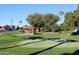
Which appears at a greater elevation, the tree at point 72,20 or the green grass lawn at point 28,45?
the tree at point 72,20

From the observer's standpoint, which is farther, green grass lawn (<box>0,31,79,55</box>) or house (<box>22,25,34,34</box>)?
house (<box>22,25,34,34</box>)

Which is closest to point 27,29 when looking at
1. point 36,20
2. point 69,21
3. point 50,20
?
point 36,20

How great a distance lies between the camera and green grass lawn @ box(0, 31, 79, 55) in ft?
15.6

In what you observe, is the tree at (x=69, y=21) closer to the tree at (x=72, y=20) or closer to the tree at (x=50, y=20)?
the tree at (x=72, y=20)

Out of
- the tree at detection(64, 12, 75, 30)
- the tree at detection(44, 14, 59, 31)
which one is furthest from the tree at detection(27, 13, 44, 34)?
the tree at detection(64, 12, 75, 30)

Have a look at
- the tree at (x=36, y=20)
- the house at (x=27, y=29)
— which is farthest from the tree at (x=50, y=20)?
the house at (x=27, y=29)

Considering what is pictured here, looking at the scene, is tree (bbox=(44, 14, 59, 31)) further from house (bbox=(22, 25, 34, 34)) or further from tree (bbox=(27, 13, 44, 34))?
house (bbox=(22, 25, 34, 34))

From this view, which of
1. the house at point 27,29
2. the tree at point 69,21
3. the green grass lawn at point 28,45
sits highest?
the tree at point 69,21

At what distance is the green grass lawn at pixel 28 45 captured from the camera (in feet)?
15.6

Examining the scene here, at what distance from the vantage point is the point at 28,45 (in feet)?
15.9

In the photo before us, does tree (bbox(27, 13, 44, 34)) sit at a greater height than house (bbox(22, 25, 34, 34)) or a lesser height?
greater

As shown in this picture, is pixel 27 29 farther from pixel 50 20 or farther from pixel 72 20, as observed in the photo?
pixel 72 20
